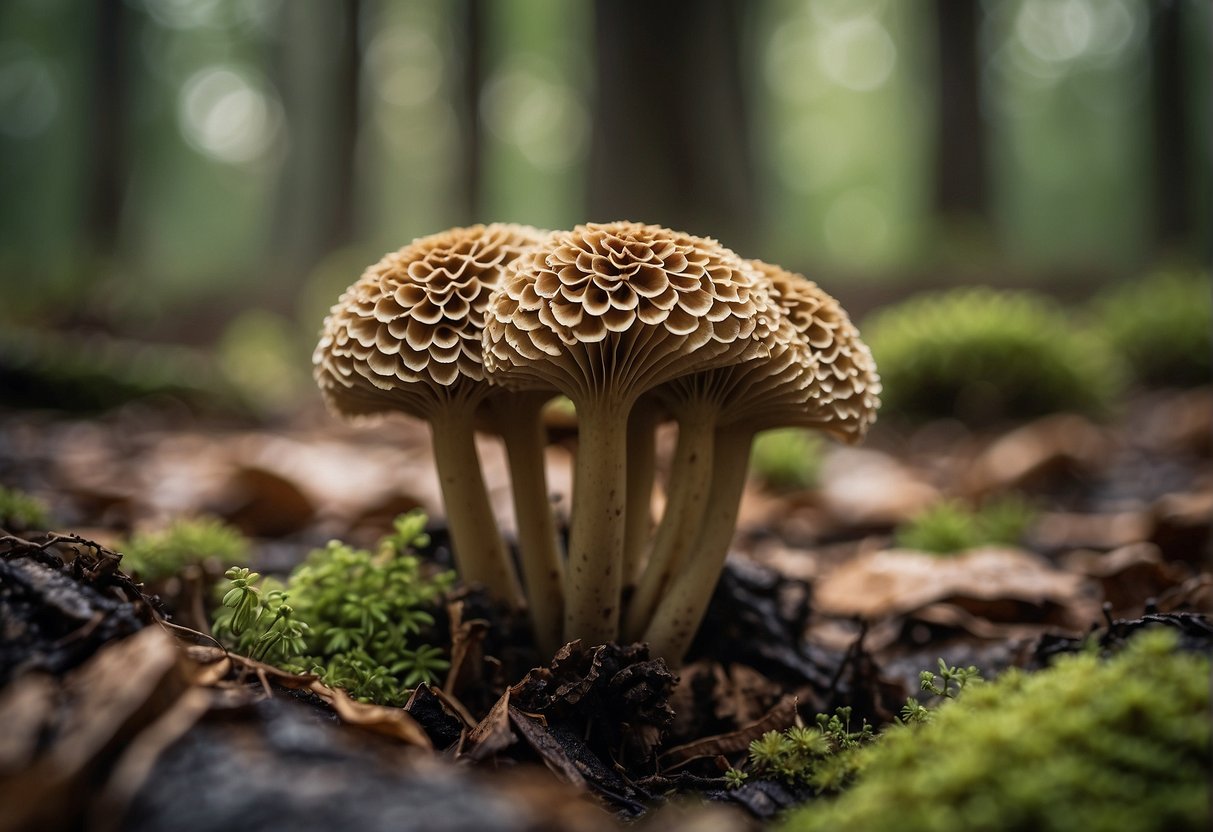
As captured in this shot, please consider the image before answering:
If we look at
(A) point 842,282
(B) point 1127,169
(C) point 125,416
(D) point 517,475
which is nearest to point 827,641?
(D) point 517,475

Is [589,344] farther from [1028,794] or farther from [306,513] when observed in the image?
[306,513]

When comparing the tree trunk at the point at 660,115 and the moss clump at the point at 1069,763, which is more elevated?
the tree trunk at the point at 660,115

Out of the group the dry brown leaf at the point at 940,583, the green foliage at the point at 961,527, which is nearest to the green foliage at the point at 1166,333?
the green foliage at the point at 961,527

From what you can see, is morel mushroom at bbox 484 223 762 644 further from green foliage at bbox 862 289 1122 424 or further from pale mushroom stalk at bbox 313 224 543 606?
green foliage at bbox 862 289 1122 424

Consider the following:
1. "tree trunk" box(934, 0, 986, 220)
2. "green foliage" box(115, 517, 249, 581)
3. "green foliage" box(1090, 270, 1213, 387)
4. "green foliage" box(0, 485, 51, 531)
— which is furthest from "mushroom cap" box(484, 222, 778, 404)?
"tree trunk" box(934, 0, 986, 220)

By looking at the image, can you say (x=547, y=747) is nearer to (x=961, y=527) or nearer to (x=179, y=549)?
(x=179, y=549)

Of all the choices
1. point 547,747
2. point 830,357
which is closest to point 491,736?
point 547,747

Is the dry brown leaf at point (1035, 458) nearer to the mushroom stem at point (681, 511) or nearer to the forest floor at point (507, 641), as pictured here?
the forest floor at point (507, 641)
